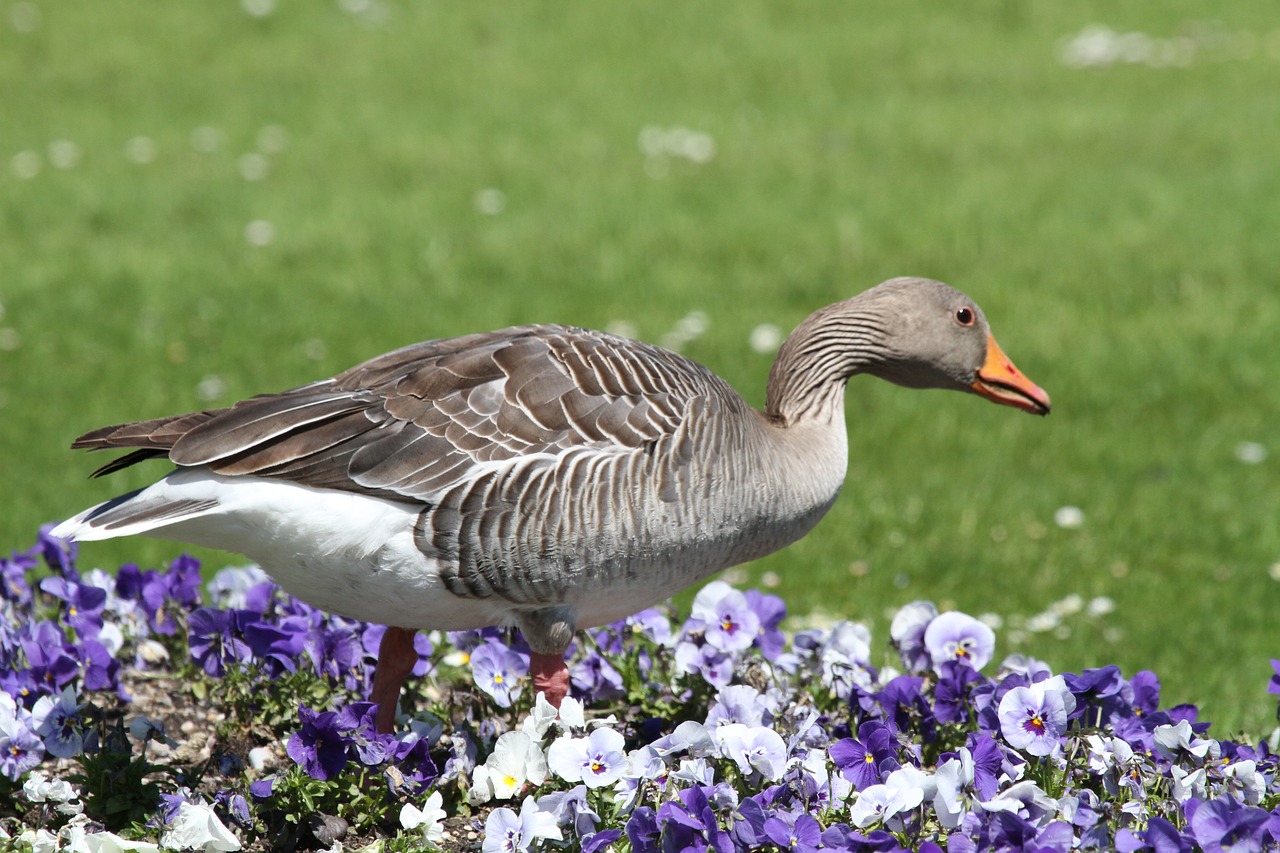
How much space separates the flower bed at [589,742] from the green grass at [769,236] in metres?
1.32

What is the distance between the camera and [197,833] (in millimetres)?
3668

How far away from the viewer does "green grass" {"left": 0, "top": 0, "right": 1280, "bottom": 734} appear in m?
6.79

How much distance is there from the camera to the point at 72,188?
34.7ft

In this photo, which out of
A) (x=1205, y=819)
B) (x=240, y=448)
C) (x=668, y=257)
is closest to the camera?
(x=1205, y=819)

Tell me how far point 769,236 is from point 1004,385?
5.57 meters

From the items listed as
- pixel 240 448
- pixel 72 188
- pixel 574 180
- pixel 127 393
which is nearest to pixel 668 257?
pixel 574 180

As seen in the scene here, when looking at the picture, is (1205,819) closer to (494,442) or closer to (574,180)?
(494,442)

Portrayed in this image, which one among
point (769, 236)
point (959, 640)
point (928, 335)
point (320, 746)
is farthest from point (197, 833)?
point (769, 236)

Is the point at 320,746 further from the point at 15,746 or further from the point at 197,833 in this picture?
the point at 15,746

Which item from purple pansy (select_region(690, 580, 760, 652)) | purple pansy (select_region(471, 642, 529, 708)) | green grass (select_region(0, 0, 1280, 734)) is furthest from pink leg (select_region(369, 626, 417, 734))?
green grass (select_region(0, 0, 1280, 734))

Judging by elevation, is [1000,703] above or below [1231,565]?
above

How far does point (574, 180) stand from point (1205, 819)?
8.27 meters

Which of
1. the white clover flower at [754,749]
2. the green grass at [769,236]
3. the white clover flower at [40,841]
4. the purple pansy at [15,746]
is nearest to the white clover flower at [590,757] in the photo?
the white clover flower at [754,749]

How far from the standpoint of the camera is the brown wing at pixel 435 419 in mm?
3807
